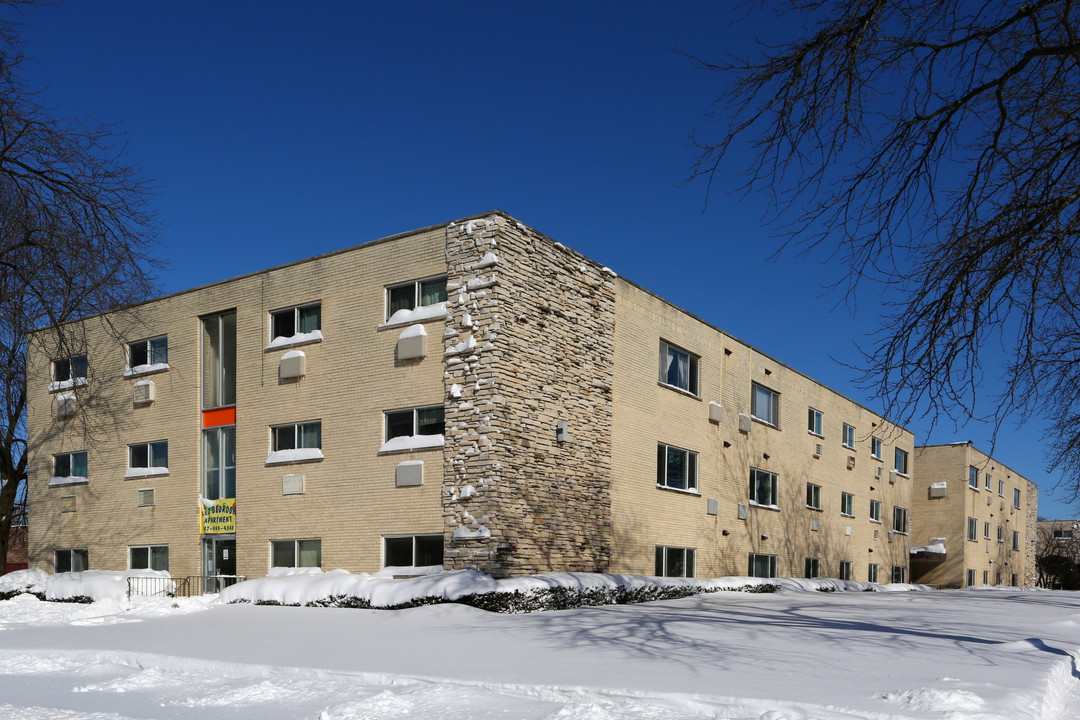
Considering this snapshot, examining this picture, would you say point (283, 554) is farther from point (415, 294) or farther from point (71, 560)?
point (71, 560)

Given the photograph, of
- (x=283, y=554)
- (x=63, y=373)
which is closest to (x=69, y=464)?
(x=63, y=373)

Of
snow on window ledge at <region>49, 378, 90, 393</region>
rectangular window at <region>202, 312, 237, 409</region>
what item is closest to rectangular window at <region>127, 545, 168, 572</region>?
rectangular window at <region>202, 312, 237, 409</region>

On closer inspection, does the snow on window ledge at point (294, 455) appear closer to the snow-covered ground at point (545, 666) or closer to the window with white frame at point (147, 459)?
the window with white frame at point (147, 459)

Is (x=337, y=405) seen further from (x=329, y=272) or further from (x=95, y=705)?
(x=95, y=705)

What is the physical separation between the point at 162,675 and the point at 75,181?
5.95 metres

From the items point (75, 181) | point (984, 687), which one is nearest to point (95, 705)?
point (75, 181)

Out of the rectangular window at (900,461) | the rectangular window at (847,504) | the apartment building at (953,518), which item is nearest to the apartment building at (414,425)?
the rectangular window at (847,504)

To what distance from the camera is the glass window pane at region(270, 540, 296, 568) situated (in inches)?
860

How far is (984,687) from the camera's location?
341 inches

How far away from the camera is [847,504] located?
37.0m

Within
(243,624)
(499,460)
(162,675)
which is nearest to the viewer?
(162,675)

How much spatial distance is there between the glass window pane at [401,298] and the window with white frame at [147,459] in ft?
27.5

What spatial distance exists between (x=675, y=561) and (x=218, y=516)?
11864 millimetres

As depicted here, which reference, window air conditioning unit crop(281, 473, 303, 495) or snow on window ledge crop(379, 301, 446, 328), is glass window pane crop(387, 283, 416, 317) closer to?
snow on window ledge crop(379, 301, 446, 328)
